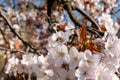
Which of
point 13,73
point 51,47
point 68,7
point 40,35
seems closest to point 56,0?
point 68,7

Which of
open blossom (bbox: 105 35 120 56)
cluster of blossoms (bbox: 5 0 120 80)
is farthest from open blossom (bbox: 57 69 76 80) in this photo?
open blossom (bbox: 105 35 120 56)

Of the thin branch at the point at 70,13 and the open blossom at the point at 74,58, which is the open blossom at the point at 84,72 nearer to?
the open blossom at the point at 74,58

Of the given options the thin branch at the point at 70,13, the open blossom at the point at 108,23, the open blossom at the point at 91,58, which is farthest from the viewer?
the thin branch at the point at 70,13

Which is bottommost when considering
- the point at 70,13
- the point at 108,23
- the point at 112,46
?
the point at 70,13

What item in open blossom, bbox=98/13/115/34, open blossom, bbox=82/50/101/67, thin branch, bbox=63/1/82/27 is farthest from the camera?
thin branch, bbox=63/1/82/27

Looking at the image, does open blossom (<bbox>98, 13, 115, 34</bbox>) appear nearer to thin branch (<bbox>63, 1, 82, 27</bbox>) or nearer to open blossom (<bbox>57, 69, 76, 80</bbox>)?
open blossom (<bbox>57, 69, 76, 80</bbox>)

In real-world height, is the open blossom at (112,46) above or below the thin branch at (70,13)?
above

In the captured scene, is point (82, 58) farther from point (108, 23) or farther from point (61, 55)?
point (108, 23)

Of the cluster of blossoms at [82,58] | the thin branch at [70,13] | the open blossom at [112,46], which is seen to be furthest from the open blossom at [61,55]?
the thin branch at [70,13]

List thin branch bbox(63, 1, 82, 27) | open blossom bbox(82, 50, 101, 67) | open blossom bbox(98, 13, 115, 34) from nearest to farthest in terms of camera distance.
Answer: open blossom bbox(82, 50, 101, 67), open blossom bbox(98, 13, 115, 34), thin branch bbox(63, 1, 82, 27)

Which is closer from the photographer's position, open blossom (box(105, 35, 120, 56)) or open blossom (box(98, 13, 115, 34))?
open blossom (box(105, 35, 120, 56))

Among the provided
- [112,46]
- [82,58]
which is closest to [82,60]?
[82,58]
